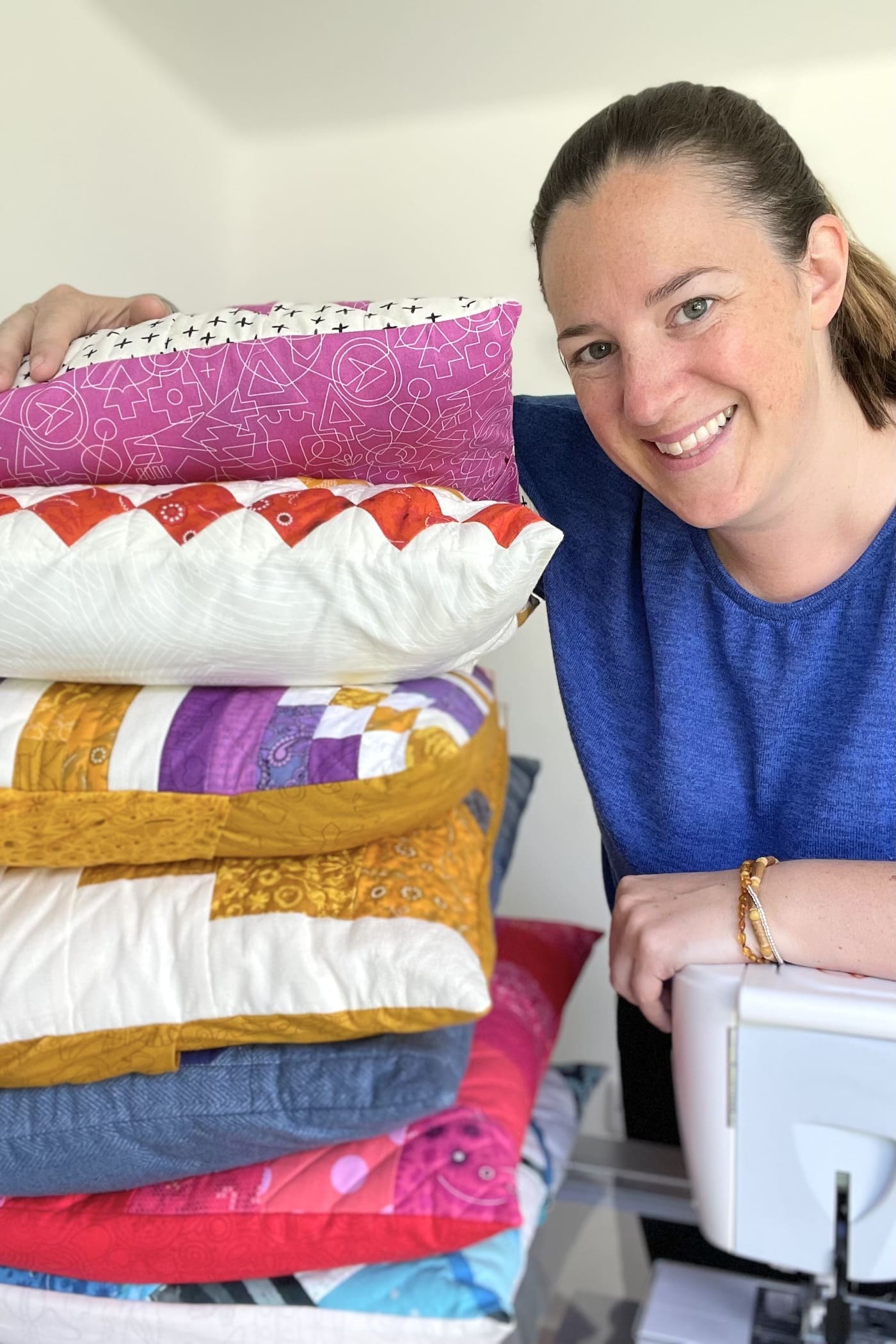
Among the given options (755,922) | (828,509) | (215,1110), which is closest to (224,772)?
(215,1110)

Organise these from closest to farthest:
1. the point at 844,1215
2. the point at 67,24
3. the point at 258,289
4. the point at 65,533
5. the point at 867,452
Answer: the point at 844,1215
the point at 65,533
the point at 867,452
the point at 67,24
the point at 258,289

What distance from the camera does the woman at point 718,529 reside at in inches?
29.6

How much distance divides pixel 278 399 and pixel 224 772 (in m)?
0.26

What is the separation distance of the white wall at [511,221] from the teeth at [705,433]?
87 centimetres

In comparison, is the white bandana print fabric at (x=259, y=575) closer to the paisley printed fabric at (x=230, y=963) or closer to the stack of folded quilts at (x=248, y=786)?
the stack of folded quilts at (x=248, y=786)

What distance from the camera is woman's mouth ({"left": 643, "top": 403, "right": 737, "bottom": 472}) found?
79 centimetres

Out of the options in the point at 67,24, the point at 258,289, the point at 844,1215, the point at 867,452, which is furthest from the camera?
the point at 258,289

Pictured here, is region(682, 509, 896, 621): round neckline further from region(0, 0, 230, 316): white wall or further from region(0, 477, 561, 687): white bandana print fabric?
region(0, 0, 230, 316): white wall

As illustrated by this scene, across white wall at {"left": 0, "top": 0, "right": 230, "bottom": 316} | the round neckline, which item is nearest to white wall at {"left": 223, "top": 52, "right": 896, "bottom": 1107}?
white wall at {"left": 0, "top": 0, "right": 230, "bottom": 316}

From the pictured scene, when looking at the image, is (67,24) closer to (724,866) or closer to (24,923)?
(24,923)

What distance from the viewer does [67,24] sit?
1336 millimetres

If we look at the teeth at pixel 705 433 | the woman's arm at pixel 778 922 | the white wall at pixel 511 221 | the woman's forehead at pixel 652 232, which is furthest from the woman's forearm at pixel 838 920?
the white wall at pixel 511 221

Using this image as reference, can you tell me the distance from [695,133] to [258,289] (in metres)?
1.12

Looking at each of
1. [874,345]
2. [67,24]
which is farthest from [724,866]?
[67,24]
